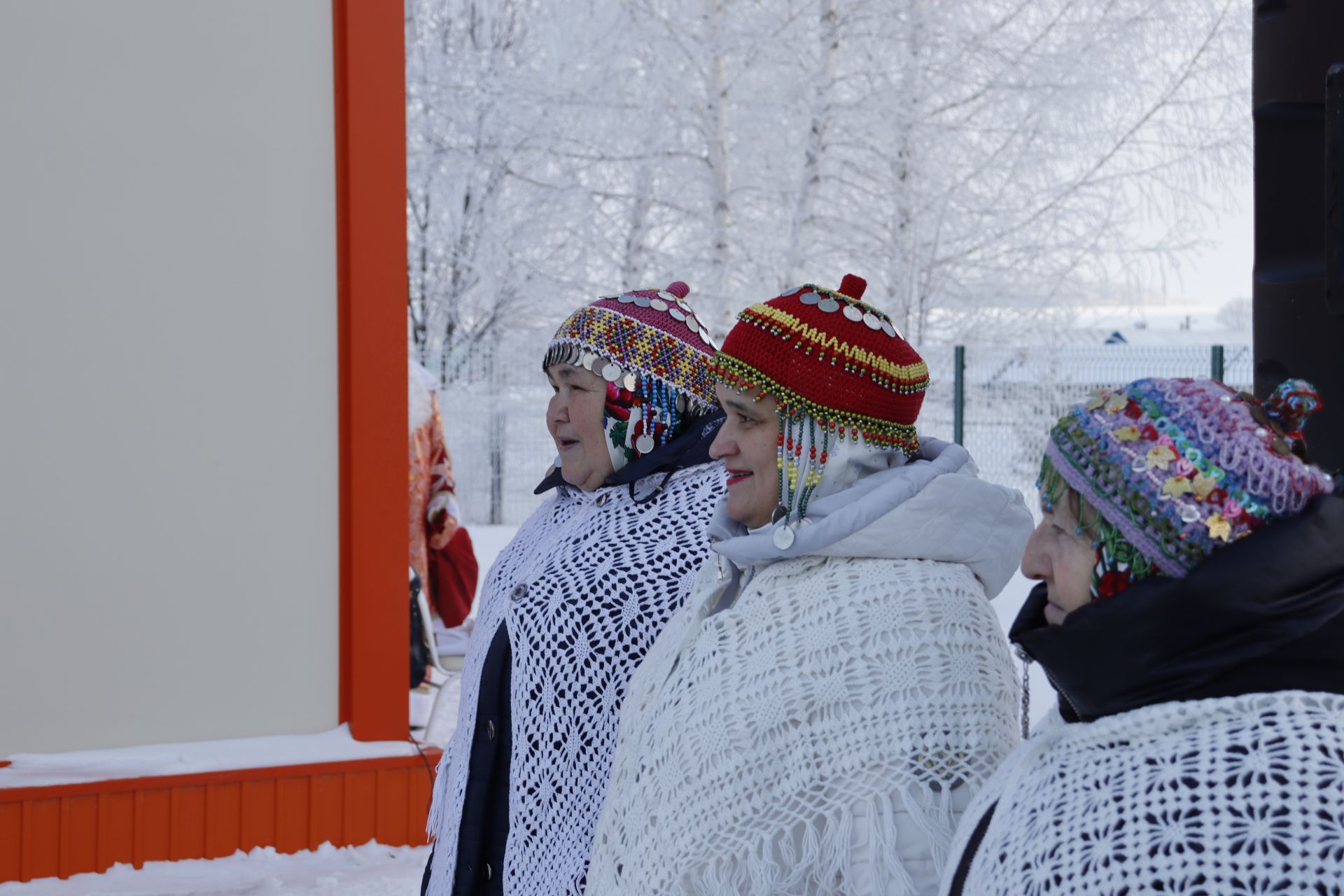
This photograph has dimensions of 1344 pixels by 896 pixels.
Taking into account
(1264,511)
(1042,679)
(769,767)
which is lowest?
(1042,679)

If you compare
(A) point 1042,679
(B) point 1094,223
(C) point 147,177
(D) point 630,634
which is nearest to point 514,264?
(B) point 1094,223

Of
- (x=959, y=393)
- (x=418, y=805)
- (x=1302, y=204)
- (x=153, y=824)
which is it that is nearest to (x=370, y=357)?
(x=418, y=805)

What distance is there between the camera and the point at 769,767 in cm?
167

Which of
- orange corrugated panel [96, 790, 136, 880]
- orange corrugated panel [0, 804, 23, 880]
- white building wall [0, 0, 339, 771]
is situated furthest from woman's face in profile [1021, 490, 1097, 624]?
orange corrugated panel [0, 804, 23, 880]

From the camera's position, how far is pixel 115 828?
3.84 m

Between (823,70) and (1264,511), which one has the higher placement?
(823,70)

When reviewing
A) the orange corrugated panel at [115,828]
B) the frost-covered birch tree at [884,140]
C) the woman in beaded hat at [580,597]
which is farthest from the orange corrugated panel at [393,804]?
the frost-covered birch tree at [884,140]

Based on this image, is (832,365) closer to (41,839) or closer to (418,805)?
(418,805)

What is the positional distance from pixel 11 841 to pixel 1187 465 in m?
3.68

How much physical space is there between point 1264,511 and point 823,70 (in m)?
11.7

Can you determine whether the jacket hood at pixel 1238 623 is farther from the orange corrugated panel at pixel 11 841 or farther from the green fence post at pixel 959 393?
the green fence post at pixel 959 393

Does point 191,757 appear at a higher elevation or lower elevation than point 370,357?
lower

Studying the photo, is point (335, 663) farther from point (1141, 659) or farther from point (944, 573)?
point (1141, 659)

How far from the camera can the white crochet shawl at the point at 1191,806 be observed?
1084 millimetres
